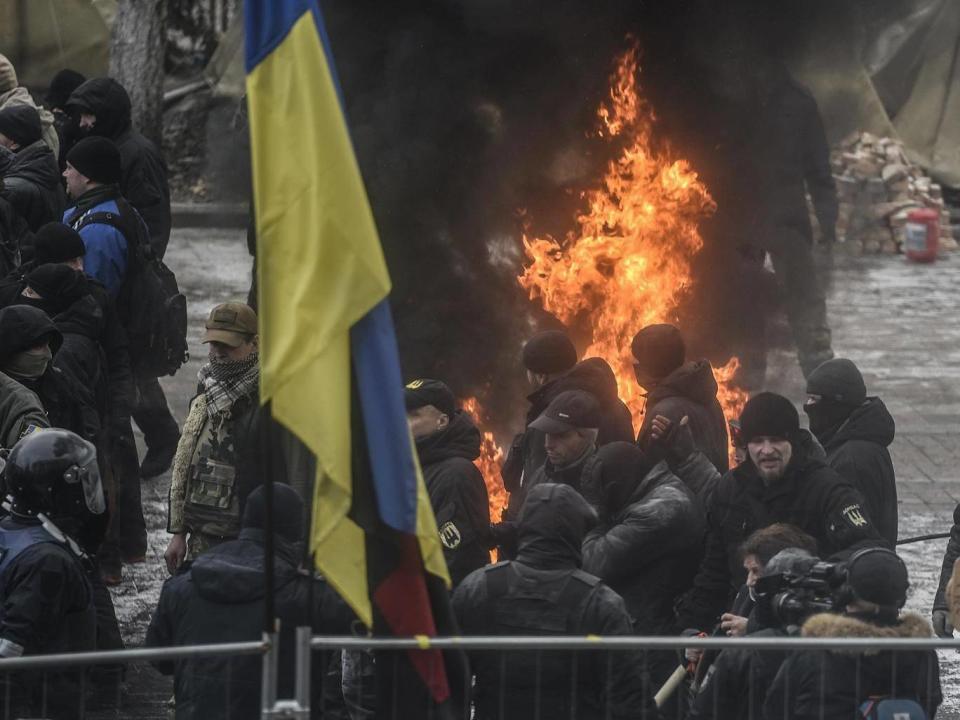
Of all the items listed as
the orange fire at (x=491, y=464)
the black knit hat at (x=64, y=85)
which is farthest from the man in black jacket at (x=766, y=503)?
the black knit hat at (x=64, y=85)

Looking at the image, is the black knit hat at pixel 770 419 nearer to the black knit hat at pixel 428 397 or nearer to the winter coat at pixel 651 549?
the winter coat at pixel 651 549

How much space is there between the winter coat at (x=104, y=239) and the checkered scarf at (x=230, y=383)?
1.60 m

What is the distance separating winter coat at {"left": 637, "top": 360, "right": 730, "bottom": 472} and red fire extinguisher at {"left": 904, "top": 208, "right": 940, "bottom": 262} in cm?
843

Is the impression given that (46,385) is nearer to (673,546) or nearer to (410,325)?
(673,546)

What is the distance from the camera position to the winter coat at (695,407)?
819cm

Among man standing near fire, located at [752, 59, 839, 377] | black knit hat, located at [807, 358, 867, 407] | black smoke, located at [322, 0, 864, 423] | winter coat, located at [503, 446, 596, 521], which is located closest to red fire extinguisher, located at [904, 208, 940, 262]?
man standing near fire, located at [752, 59, 839, 377]

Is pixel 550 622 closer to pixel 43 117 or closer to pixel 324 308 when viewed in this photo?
pixel 324 308

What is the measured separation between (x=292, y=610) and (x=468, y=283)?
5.43 m

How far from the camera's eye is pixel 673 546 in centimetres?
726

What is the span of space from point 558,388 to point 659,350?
481mm

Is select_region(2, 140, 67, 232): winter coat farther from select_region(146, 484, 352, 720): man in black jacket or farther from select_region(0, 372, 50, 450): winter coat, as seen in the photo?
select_region(146, 484, 352, 720): man in black jacket

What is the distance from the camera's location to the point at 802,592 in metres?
6.10

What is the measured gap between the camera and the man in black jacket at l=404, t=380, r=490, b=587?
23.8ft

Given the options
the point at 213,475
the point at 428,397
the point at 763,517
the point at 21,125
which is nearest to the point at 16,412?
the point at 213,475
